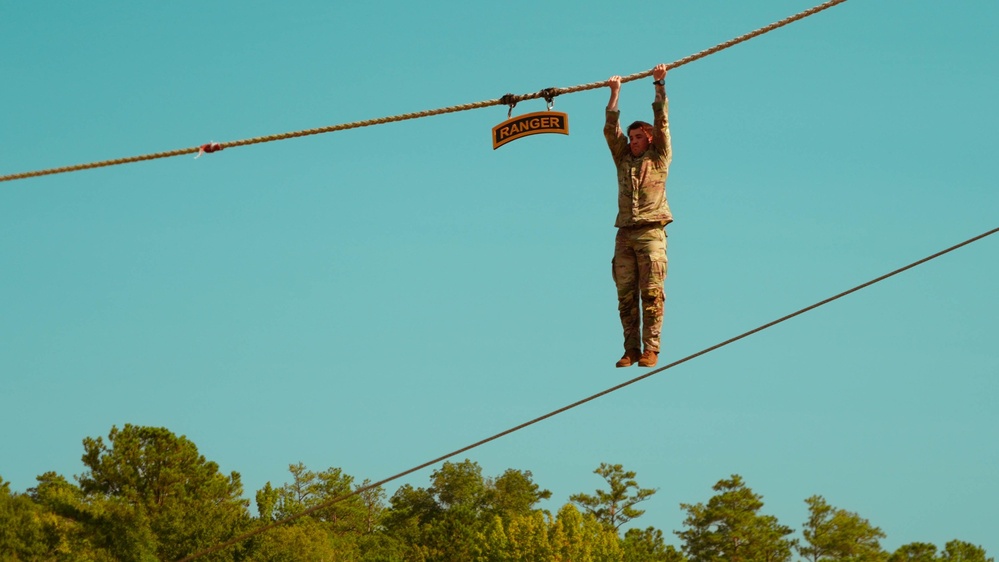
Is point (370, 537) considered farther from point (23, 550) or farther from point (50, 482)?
point (23, 550)

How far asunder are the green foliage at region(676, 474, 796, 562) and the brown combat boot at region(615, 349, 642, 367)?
282 ft

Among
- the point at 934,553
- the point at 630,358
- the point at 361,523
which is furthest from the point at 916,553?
the point at 630,358

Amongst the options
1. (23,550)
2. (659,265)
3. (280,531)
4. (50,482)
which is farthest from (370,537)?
(659,265)

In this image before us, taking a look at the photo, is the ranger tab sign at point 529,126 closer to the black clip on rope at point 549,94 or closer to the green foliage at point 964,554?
the black clip on rope at point 549,94

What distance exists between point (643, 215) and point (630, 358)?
1497mm

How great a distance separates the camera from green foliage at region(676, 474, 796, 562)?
100812 mm

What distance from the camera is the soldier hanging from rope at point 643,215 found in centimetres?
1603

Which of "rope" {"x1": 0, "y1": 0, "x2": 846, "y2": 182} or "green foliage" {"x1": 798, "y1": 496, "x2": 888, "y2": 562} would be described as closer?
"rope" {"x1": 0, "y1": 0, "x2": 846, "y2": 182}

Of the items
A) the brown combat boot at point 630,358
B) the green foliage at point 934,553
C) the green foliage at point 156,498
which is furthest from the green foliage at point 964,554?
the brown combat boot at point 630,358

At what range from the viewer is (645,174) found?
52.5 ft

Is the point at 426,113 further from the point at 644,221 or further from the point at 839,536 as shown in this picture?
the point at 839,536

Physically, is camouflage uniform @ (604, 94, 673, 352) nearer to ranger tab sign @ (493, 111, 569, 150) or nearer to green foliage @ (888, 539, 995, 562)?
ranger tab sign @ (493, 111, 569, 150)

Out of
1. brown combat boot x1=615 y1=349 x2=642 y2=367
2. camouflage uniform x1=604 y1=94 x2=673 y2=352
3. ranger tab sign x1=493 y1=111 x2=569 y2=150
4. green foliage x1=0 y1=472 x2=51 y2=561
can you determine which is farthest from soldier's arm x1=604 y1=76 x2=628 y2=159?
green foliage x1=0 y1=472 x2=51 y2=561

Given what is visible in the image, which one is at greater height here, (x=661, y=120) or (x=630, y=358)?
(x=661, y=120)
